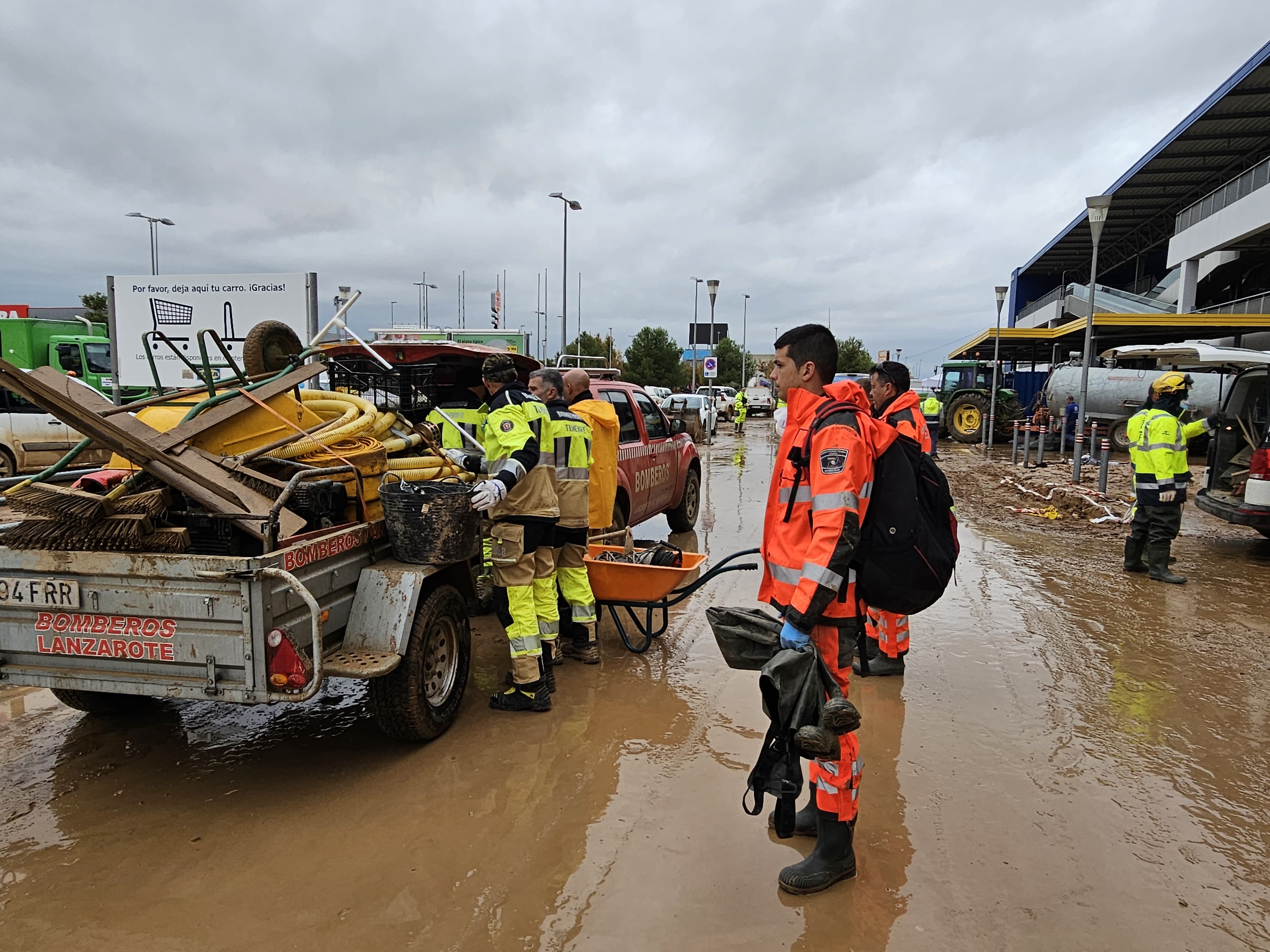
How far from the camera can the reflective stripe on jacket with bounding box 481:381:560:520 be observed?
4352 mm

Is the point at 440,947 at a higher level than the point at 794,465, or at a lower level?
lower

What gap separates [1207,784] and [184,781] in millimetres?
4828

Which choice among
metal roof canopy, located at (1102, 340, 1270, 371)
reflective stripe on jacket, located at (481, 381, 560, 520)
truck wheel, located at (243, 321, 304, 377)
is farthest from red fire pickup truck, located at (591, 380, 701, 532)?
metal roof canopy, located at (1102, 340, 1270, 371)

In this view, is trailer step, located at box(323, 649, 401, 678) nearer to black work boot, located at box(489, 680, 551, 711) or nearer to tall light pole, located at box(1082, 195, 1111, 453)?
black work boot, located at box(489, 680, 551, 711)

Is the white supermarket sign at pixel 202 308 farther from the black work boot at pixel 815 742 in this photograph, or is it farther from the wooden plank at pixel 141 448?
the black work boot at pixel 815 742

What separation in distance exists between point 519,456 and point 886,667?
276cm

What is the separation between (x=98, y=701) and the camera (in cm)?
405

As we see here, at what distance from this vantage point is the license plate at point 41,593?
3291 mm

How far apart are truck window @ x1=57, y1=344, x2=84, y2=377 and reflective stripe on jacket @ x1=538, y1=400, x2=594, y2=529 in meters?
17.6

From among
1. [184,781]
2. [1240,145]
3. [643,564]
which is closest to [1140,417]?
[643,564]

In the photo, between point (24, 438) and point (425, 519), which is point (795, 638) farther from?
point (24, 438)

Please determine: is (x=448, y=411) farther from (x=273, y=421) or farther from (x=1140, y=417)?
(x=1140, y=417)

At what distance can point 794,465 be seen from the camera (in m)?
2.95

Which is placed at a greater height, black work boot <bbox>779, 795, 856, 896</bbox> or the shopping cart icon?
the shopping cart icon
